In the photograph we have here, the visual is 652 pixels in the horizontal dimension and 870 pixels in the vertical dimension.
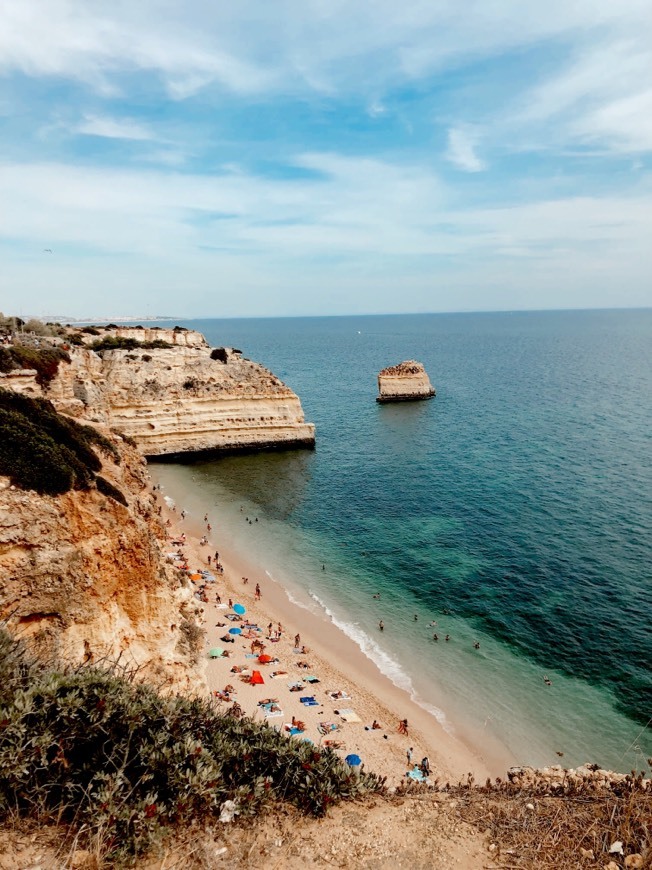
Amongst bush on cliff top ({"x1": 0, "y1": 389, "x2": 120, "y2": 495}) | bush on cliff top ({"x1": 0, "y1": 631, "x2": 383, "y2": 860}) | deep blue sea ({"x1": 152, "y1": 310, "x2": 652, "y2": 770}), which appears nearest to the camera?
bush on cliff top ({"x1": 0, "y1": 631, "x2": 383, "y2": 860})

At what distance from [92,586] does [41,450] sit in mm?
3530

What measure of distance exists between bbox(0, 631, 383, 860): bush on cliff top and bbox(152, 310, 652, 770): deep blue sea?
13.5 meters

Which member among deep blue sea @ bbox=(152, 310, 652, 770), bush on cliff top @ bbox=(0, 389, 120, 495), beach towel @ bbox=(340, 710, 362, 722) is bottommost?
beach towel @ bbox=(340, 710, 362, 722)

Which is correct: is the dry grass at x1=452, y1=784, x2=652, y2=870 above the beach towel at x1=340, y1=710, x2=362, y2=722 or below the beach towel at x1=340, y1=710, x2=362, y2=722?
above

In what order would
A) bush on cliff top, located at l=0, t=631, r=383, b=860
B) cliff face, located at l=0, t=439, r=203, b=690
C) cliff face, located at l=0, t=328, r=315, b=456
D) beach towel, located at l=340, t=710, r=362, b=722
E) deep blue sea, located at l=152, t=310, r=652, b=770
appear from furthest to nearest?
1. cliff face, located at l=0, t=328, r=315, b=456
2. deep blue sea, located at l=152, t=310, r=652, b=770
3. beach towel, located at l=340, t=710, r=362, b=722
4. cliff face, located at l=0, t=439, r=203, b=690
5. bush on cliff top, located at l=0, t=631, r=383, b=860

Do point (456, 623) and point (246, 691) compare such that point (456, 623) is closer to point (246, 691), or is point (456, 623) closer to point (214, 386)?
point (246, 691)

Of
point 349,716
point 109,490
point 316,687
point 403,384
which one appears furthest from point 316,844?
point 403,384

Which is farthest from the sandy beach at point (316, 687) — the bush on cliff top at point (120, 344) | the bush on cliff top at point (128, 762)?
the bush on cliff top at point (120, 344)

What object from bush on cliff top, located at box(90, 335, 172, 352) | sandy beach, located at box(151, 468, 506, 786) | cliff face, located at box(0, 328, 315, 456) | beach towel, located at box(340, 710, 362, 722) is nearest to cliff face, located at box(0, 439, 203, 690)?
sandy beach, located at box(151, 468, 506, 786)

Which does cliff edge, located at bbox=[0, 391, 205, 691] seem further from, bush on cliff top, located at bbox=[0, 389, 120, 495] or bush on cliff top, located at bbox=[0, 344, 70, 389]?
bush on cliff top, located at bbox=[0, 344, 70, 389]

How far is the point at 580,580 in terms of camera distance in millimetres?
27625

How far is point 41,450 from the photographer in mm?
12047

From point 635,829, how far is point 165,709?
22.7 ft

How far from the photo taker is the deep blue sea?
66.9 feet
